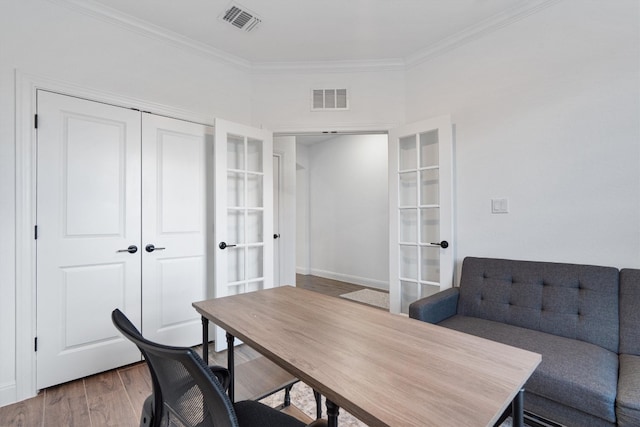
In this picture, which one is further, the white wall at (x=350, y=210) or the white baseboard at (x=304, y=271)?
the white baseboard at (x=304, y=271)

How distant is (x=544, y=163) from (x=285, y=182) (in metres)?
2.96

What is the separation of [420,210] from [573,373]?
169 centimetres

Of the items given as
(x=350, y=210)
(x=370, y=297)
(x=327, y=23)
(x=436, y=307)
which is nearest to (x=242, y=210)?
(x=327, y=23)

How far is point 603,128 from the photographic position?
1993mm

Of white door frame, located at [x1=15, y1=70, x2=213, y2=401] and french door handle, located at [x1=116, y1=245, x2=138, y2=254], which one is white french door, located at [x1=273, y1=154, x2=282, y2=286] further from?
white door frame, located at [x1=15, y1=70, x2=213, y2=401]

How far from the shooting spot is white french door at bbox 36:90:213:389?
82.2 inches

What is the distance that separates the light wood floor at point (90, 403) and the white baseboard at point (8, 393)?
37mm

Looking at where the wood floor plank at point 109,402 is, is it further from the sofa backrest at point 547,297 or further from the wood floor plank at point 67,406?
the sofa backrest at point 547,297

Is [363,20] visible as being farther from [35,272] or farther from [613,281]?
[35,272]

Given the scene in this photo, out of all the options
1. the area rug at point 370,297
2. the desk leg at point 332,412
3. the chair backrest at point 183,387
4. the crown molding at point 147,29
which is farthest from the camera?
the area rug at point 370,297

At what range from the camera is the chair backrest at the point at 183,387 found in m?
0.62

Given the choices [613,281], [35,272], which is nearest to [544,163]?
[613,281]

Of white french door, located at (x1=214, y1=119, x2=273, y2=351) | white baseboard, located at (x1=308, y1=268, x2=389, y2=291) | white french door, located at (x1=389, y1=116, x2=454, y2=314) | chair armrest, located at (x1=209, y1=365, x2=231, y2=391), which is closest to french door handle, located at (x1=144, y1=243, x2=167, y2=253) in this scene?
white french door, located at (x1=214, y1=119, x2=273, y2=351)

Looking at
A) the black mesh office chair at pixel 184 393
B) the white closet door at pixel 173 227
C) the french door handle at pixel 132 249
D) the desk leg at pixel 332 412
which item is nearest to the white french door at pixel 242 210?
the white closet door at pixel 173 227
